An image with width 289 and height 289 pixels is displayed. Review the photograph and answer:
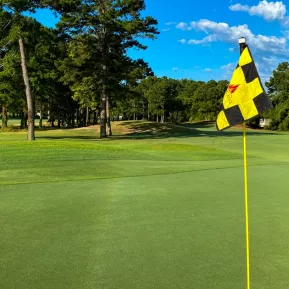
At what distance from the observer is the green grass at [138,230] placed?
154 inches

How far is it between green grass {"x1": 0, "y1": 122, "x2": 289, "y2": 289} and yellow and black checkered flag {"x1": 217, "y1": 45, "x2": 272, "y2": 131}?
5.16 ft

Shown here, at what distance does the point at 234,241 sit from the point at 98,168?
759 cm

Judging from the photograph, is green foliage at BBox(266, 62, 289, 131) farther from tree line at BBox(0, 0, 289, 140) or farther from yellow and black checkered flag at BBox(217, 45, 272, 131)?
yellow and black checkered flag at BBox(217, 45, 272, 131)

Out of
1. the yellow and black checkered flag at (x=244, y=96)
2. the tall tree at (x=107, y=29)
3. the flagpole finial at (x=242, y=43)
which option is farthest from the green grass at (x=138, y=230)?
the tall tree at (x=107, y=29)

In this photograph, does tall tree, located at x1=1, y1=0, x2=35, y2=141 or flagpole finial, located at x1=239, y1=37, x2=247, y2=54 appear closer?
flagpole finial, located at x1=239, y1=37, x2=247, y2=54

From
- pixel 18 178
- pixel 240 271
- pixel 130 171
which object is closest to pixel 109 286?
pixel 240 271

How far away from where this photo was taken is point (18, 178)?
10.1 m

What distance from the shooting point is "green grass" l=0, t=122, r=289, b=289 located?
12.9 feet

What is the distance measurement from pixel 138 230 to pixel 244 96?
2.61 m

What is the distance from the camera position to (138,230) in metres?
5.50

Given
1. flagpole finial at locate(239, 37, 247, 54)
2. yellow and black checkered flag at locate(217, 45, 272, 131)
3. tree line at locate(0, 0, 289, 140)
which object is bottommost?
yellow and black checkered flag at locate(217, 45, 272, 131)

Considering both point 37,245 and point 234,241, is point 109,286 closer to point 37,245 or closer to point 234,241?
point 37,245

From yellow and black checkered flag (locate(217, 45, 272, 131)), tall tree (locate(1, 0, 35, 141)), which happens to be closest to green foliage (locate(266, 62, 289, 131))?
tall tree (locate(1, 0, 35, 141))

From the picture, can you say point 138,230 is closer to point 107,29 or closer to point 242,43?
point 242,43
